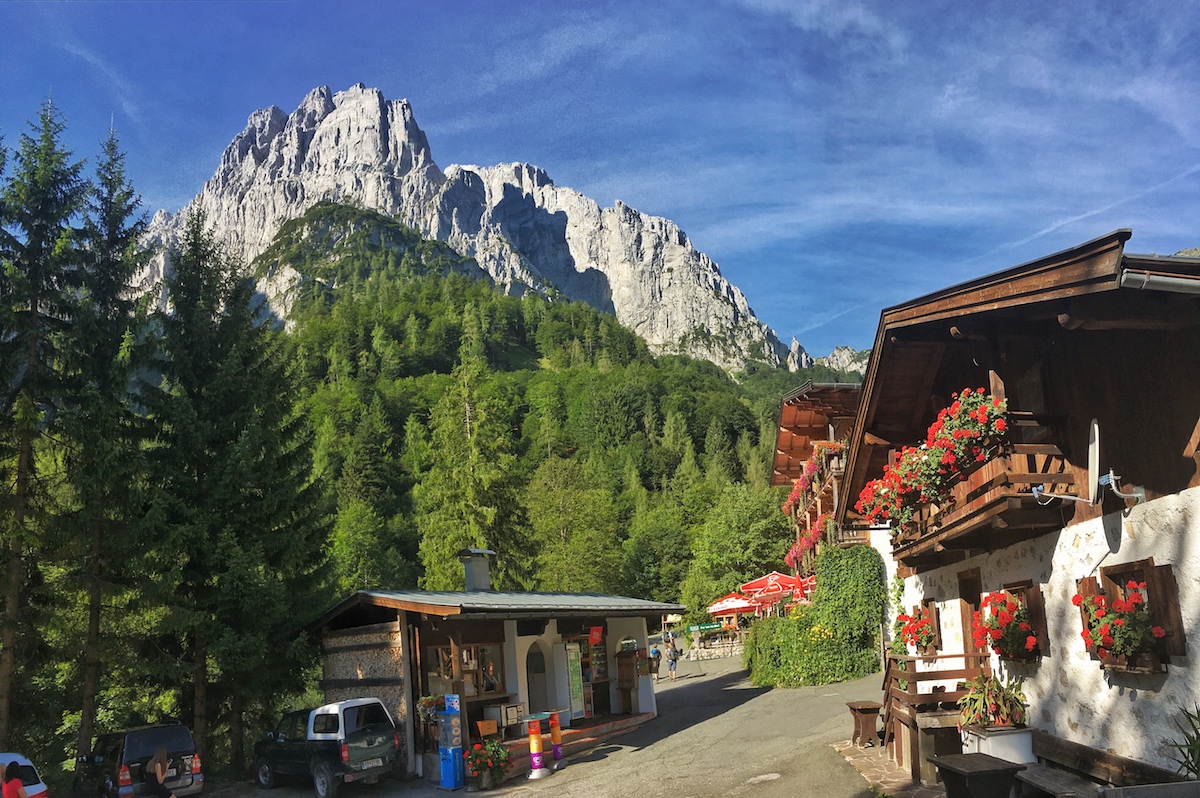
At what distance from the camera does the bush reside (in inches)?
980

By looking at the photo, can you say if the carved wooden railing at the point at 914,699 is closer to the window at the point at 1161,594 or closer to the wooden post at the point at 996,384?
the window at the point at 1161,594

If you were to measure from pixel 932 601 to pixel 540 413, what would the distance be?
93.1m

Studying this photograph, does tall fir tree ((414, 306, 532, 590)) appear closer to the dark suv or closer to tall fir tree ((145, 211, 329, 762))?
tall fir tree ((145, 211, 329, 762))

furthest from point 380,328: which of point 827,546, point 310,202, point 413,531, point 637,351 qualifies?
point 827,546

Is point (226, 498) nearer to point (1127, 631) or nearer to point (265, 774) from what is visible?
point (265, 774)

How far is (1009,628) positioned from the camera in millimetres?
10133

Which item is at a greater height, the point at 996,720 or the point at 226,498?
the point at 226,498

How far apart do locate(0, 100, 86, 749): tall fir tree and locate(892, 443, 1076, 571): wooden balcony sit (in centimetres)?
1558

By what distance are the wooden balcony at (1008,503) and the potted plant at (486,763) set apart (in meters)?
8.51

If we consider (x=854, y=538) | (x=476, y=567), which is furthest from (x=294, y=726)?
(x=854, y=538)

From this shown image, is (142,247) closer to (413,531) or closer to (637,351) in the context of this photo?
(413,531)

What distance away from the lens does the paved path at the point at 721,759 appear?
1305 centimetres

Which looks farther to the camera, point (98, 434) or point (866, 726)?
point (98, 434)

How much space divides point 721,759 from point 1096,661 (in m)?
8.27
